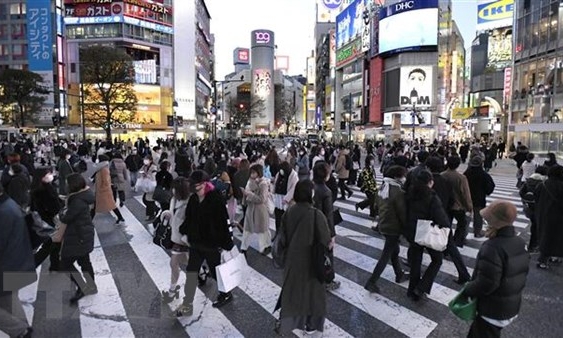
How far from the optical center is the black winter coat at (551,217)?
5.80m

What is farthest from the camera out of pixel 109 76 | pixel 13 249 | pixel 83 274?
pixel 109 76

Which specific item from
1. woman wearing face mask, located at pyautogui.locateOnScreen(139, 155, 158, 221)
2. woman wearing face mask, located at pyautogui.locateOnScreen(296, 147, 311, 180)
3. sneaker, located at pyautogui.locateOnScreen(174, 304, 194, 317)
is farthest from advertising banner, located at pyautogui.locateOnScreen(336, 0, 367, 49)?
sneaker, located at pyautogui.locateOnScreen(174, 304, 194, 317)

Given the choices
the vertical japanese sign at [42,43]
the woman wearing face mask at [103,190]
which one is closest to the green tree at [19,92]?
the vertical japanese sign at [42,43]

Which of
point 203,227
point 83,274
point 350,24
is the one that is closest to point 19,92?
point 83,274

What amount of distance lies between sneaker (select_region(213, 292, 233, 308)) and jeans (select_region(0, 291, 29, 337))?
1.92 meters

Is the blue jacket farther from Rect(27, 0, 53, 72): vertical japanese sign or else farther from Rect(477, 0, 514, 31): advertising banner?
Rect(477, 0, 514, 31): advertising banner

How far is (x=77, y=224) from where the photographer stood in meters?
4.64

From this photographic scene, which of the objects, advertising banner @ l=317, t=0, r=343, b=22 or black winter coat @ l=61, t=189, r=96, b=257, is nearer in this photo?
black winter coat @ l=61, t=189, r=96, b=257

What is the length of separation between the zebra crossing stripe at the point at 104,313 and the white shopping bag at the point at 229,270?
1026 millimetres

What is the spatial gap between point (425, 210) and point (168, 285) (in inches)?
135

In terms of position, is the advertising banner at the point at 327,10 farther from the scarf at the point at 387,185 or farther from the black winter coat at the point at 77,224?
the black winter coat at the point at 77,224

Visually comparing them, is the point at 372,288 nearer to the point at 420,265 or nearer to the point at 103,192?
the point at 420,265

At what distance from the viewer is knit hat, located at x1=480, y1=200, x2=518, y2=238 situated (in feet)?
9.89

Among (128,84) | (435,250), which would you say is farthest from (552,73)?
(128,84)
